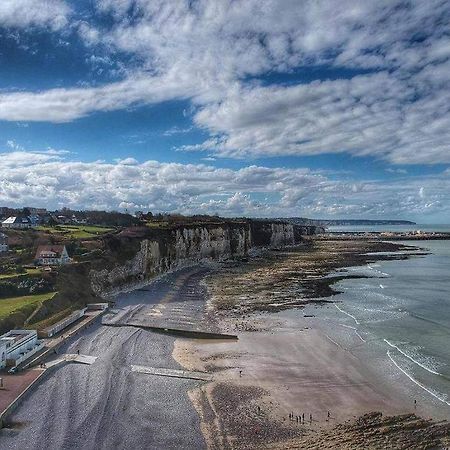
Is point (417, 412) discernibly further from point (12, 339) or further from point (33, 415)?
point (12, 339)

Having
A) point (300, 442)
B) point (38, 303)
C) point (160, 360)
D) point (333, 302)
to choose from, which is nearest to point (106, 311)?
point (38, 303)

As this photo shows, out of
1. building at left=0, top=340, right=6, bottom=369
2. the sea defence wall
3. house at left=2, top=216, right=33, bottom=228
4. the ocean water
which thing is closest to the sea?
the ocean water

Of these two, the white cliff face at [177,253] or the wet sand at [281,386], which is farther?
the white cliff face at [177,253]

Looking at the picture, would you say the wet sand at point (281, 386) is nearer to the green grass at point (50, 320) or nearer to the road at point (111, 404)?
the road at point (111, 404)

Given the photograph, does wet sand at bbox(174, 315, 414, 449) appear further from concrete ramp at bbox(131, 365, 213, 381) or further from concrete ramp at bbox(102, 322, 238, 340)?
concrete ramp at bbox(102, 322, 238, 340)

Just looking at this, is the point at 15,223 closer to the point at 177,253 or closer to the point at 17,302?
the point at 177,253

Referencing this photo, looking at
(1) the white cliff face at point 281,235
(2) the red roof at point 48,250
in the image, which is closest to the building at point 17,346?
(2) the red roof at point 48,250

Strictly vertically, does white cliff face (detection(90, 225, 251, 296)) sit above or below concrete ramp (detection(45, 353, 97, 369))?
above
